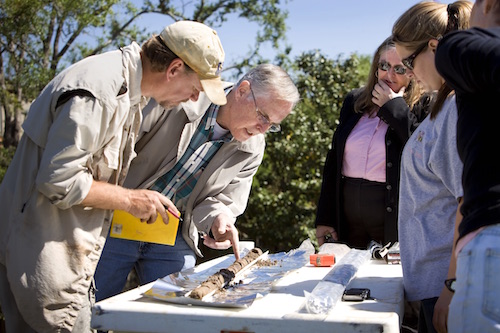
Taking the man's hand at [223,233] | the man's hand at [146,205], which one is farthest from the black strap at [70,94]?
the man's hand at [223,233]

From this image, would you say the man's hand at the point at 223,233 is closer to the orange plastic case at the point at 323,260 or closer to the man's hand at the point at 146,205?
the orange plastic case at the point at 323,260

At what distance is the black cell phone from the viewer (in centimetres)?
181

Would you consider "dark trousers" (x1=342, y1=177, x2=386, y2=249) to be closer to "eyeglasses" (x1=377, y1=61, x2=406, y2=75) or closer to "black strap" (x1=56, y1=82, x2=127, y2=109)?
"eyeglasses" (x1=377, y1=61, x2=406, y2=75)

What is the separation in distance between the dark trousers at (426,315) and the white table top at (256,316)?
7 centimetres

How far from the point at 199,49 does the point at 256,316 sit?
113 cm

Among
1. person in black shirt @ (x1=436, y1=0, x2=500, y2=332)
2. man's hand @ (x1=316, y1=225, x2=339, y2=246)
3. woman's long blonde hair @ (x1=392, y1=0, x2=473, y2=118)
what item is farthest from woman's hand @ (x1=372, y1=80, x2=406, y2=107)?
person in black shirt @ (x1=436, y1=0, x2=500, y2=332)

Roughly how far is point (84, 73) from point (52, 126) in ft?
0.69

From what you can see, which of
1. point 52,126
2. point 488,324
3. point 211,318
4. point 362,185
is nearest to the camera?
point 488,324

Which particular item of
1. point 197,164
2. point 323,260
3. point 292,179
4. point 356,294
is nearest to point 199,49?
point 197,164

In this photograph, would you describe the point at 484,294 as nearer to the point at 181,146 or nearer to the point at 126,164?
the point at 126,164

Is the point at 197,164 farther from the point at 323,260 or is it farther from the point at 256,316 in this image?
the point at 256,316

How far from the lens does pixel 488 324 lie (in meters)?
1.31

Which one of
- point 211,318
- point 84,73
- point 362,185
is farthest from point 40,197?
point 362,185

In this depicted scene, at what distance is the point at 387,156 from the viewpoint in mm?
3117
